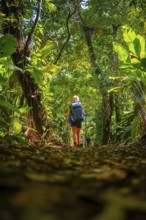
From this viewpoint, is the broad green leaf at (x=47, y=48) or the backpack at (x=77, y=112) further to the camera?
the backpack at (x=77, y=112)

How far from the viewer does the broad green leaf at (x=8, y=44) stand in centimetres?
337

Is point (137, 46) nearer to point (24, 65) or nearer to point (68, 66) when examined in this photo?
point (24, 65)

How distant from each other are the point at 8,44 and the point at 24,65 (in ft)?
3.69

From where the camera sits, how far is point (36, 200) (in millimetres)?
630

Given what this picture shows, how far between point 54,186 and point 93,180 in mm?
226

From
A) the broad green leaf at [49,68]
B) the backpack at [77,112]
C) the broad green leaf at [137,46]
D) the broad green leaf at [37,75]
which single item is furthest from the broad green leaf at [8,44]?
the backpack at [77,112]

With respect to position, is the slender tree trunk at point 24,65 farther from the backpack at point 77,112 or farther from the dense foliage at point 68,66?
the backpack at point 77,112

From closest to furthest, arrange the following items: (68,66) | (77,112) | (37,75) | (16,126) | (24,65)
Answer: (16,126), (37,75), (24,65), (77,112), (68,66)

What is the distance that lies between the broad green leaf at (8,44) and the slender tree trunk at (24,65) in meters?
1.06

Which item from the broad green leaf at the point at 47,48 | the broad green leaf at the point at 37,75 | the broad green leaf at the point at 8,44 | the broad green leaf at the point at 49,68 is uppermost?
the broad green leaf at the point at 47,48

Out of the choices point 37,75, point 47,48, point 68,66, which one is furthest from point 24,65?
point 68,66

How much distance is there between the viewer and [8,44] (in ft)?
11.1

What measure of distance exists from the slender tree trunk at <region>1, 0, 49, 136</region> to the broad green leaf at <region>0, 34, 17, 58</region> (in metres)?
1.06

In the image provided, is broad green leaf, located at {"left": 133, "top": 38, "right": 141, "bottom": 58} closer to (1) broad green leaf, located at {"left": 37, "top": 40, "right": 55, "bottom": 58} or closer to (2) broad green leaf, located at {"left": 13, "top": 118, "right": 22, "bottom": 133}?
(1) broad green leaf, located at {"left": 37, "top": 40, "right": 55, "bottom": 58}
